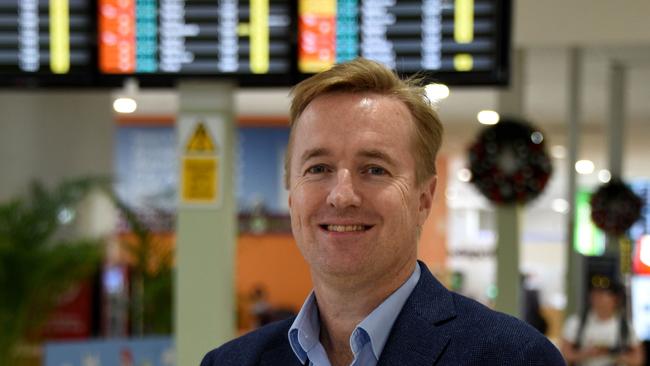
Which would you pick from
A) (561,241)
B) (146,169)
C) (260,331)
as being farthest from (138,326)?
(561,241)

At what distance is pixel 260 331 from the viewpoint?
172 cm

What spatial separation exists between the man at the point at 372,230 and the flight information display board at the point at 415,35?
2798 millimetres

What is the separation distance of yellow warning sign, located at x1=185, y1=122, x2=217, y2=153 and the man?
3144 millimetres

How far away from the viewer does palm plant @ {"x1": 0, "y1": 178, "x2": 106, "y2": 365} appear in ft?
20.6

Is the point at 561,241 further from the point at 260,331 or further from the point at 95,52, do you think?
the point at 260,331

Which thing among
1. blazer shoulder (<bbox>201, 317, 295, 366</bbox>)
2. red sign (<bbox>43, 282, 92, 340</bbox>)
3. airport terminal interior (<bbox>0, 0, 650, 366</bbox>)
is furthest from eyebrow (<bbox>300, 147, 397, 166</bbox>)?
red sign (<bbox>43, 282, 92, 340</bbox>)

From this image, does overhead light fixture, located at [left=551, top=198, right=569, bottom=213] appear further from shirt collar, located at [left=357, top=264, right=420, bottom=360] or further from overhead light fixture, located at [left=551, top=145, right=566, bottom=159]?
shirt collar, located at [left=357, top=264, right=420, bottom=360]

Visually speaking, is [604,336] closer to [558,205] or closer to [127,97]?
[127,97]

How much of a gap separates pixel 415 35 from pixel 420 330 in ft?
10.1

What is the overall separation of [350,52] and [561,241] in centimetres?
1787

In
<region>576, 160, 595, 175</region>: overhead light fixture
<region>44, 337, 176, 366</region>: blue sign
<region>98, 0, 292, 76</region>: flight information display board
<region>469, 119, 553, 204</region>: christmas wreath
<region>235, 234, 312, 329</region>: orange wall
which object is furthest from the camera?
<region>576, 160, 595, 175</region>: overhead light fixture

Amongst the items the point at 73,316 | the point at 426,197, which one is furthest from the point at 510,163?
the point at 426,197

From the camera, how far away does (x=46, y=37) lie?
15.1ft

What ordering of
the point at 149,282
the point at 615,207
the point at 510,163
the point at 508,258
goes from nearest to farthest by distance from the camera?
the point at 510,163 < the point at 508,258 < the point at 149,282 < the point at 615,207
